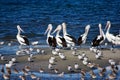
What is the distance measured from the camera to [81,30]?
3042cm

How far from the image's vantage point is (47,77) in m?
18.0

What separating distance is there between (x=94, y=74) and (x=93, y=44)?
5554 millimetres

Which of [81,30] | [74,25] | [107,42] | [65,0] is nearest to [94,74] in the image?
[107,42]

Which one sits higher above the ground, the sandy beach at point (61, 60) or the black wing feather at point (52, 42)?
the black wing feather at point (52, 42)

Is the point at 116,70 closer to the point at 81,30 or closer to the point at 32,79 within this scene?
the point at 32,79

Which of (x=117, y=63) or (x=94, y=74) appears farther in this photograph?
(x=117, y=63)

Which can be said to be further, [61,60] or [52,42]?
[52,42]

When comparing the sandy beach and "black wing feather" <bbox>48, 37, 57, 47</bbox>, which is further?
"black wing feather" <bbox>48, 37, 57, 47</bbox>

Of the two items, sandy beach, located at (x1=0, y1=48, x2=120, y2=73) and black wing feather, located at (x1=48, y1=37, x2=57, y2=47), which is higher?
black wing feather, located at (x1=48, y1=37, x2=57, y2=47)

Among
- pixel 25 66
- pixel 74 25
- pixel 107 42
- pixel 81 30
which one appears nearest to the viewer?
pixel 25 66

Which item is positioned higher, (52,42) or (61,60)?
(52,42)

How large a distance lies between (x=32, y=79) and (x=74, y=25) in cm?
1568

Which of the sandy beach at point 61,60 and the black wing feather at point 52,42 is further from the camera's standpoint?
the black wing feather at point 52,42

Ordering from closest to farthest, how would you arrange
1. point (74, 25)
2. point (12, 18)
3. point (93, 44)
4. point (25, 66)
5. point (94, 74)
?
point (94, 74)
point (25, 66)
point (93, 44)
point (74, 25)
point (12, 18)
